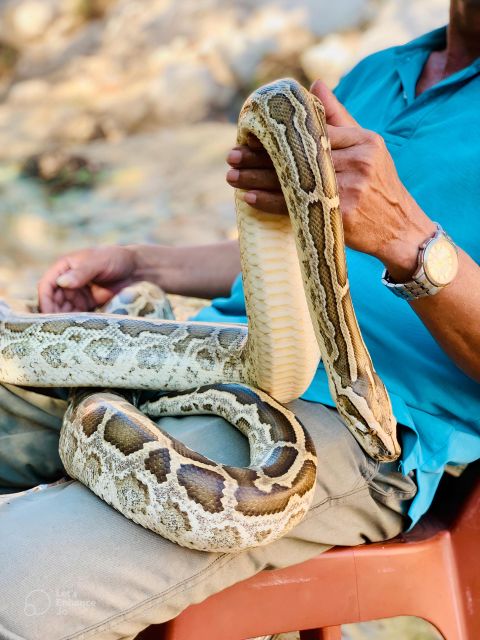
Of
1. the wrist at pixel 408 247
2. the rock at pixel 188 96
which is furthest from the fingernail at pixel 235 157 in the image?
the rock at pixel 188 96

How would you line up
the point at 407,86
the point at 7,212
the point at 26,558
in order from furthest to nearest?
the point at 7,212 < the point at 407,86 < the point at 26,558

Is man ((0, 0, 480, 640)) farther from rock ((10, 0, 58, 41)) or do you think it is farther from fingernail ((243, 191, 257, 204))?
rock ((10, 0, 58, 41))

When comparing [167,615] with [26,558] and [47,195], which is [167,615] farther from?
[47,195]

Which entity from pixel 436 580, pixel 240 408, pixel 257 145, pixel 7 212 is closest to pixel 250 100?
pixel 257 145

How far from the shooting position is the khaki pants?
1.92 metres

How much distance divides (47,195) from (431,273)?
8.67 meters

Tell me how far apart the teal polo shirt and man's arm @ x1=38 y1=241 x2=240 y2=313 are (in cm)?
84

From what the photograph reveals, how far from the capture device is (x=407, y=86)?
2969 mm

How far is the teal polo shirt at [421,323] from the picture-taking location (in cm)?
238

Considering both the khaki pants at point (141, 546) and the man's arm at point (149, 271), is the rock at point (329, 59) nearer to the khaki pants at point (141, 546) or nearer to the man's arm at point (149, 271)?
the man's arm at point (149, 271)

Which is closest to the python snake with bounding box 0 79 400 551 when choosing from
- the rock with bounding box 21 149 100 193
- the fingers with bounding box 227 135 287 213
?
the fingers with bounding box 227 135 287 213

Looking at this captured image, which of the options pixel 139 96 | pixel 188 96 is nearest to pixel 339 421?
pixel 188 96

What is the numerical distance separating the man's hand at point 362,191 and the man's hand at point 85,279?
1241mm

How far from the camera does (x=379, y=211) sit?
6.68ft
